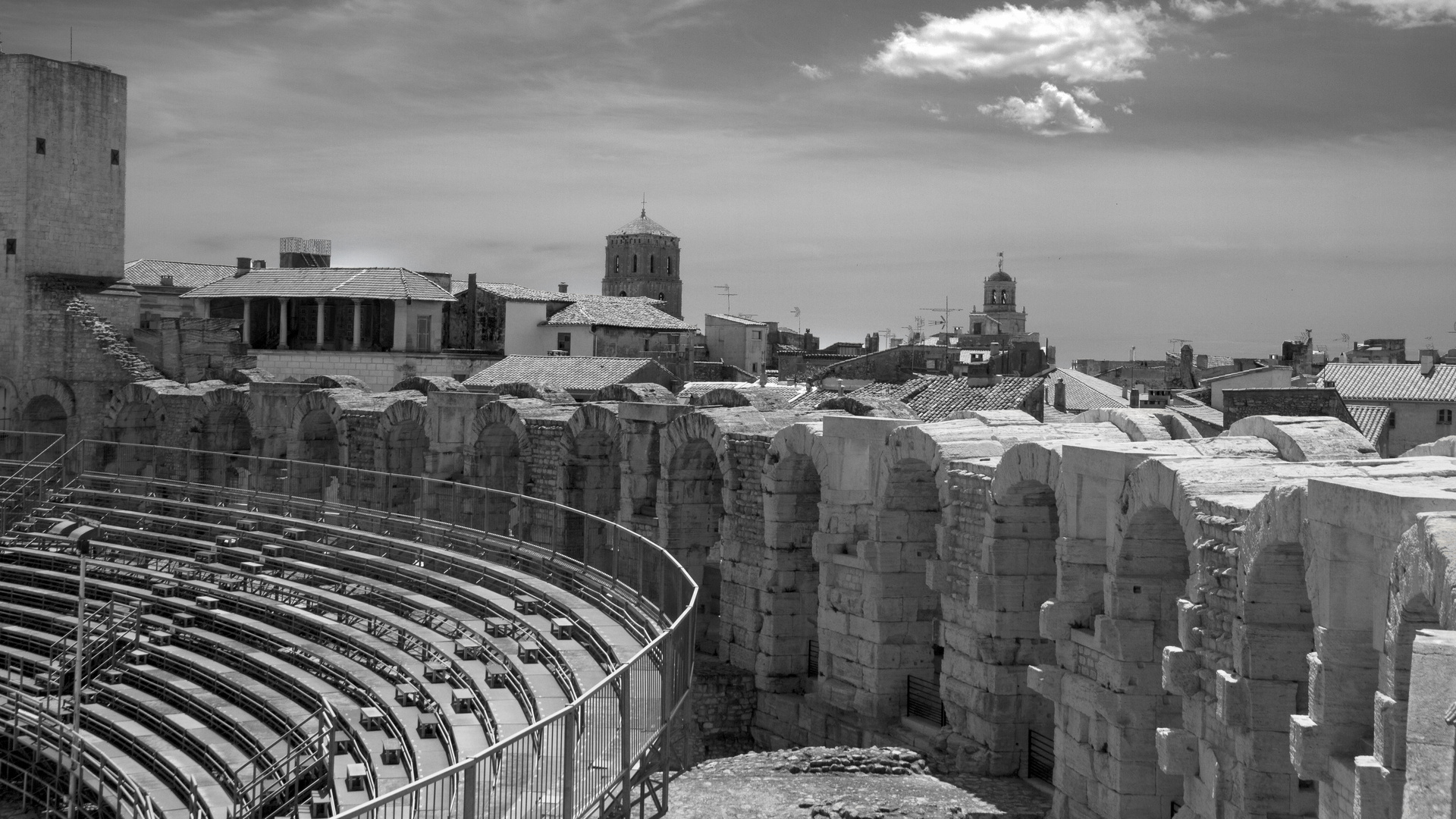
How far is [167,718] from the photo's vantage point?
16172 mm

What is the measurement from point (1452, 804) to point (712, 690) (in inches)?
504

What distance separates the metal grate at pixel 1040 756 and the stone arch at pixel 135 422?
22085mm

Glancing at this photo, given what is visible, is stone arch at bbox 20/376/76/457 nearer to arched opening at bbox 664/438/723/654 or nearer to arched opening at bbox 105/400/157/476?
arched opening at bbox 105/400/157/476

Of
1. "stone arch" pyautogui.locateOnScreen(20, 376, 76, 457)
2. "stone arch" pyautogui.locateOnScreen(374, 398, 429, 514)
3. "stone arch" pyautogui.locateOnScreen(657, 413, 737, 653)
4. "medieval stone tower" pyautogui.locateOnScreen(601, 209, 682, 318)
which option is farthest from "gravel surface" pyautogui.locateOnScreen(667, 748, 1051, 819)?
"medieval stone tower" pyautogui.locateOnScreen(601, 209, 682, 318)

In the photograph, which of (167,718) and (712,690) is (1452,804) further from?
(167,718)

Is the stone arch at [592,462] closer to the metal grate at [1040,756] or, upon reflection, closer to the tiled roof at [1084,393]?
the metal grate at [1040,756]

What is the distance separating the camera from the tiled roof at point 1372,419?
2823 centimetres

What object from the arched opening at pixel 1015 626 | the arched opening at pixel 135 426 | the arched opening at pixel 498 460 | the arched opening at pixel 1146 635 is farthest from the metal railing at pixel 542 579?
the arched opening at pixel 1146 635

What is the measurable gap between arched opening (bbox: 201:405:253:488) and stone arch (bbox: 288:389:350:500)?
146 cm

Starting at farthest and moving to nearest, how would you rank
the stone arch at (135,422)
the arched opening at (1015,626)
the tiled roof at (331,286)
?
the tiled roof at (331,286) < the stone arch at (135,422) < the arched opening at (1015,626)

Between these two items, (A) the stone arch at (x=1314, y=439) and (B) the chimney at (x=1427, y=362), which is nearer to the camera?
(A) the stone arch at (x=1314, y=439)

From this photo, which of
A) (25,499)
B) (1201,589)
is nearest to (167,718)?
(25,499)

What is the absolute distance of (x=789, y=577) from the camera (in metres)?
17.7

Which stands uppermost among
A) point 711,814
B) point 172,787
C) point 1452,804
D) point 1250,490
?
point 1250,490
